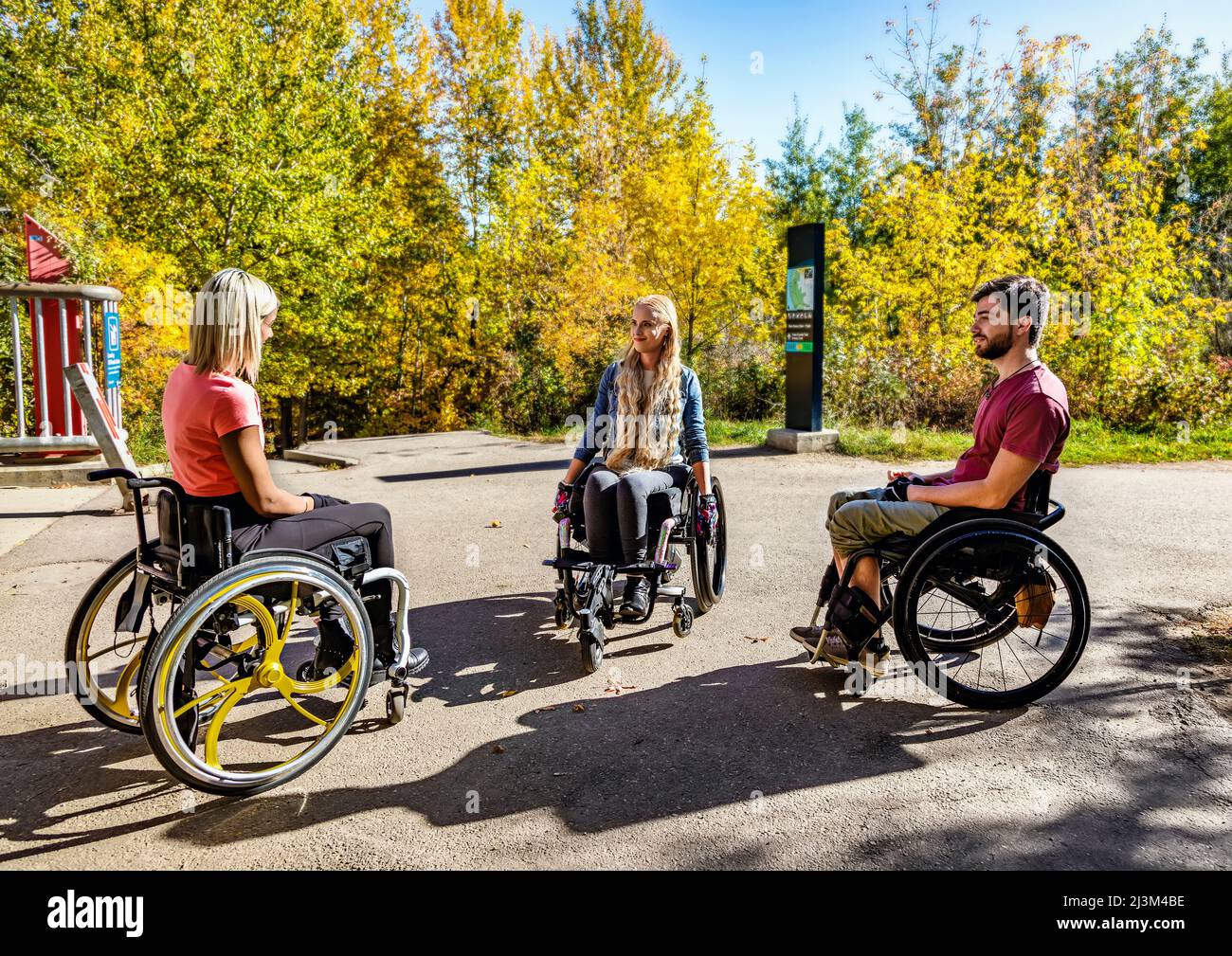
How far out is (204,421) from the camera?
278 centimetres

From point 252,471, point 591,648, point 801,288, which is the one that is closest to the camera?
point 252,471

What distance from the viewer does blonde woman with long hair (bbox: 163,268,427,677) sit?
9.10 ft

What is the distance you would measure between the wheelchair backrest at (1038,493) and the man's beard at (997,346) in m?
0.48

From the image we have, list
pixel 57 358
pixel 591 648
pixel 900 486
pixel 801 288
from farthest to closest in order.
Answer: pixel 801 288
pixel 57 358
pixel 591 648
pixel 900 486

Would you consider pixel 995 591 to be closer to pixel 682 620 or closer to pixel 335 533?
pixel 682 620

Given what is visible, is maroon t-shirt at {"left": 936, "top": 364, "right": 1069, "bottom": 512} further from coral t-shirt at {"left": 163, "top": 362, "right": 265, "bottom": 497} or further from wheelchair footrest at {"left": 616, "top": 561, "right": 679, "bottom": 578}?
coral t-shirt at {"left": 163, "top": 362, "right": 265, "bottom": 497}

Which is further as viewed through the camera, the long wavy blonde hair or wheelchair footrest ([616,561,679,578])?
the long wavy blonde hair

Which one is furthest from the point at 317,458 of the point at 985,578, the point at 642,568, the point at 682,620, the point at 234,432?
the point at 985,578

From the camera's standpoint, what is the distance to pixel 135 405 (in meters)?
13.8

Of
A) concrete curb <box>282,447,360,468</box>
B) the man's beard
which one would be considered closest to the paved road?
the man's beard

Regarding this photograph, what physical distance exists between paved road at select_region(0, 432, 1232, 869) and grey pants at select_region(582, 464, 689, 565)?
0.50 m

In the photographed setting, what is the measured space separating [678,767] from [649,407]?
2.00 metres
